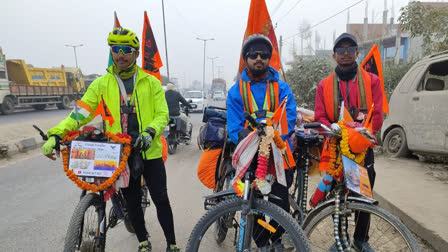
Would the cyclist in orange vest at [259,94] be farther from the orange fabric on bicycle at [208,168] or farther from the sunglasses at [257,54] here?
the orange fabric on bicycle at [208,168]

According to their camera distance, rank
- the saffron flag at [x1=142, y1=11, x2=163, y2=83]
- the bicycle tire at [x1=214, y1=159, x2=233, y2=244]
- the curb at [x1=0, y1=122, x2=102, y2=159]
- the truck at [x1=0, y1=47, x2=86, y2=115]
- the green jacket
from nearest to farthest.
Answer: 1. the green jacket
2. the bicycle tire at [x1=214, y1=159, x2=233, y2=244]
3. the saffron flag at [x1=142, y1=11, x2=163, y2=83]
4. the curb at [x1=0, y1=122, x2=102, y2=159]
5. the truck at [x1=0, y1=47, x2=86, y2=115]

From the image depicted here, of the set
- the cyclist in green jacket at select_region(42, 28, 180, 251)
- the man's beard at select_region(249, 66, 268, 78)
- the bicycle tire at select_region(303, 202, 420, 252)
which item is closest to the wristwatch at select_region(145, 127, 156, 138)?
the cyclist in green jacket at select_region(42, 28, 180, 251)

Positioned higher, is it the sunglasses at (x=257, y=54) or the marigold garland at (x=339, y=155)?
the sunglasses at (x=257, y=54)

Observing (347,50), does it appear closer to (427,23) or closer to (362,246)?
(362,246)

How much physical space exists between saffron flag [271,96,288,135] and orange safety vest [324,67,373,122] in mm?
689

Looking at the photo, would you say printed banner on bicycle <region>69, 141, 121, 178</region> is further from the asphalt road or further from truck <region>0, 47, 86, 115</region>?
truck <region>0, 47, 86, 115</region>

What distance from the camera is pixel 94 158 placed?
220 centimetres

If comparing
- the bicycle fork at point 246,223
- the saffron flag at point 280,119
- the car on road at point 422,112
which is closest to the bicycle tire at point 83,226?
the bicycle fork at point 246,223

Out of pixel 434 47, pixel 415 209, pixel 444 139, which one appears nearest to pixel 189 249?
pixel 415 209

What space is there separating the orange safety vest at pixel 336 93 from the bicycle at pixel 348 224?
0.42 meters

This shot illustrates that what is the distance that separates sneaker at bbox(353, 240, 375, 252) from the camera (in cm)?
236

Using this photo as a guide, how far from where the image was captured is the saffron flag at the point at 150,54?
4783 mm

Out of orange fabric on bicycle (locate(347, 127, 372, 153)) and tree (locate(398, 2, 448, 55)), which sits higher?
tree (locate(398, 2, 448, 55))

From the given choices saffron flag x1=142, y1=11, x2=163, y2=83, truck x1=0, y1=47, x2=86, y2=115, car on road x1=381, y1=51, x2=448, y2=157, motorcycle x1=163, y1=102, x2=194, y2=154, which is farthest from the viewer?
truck x1=0, y1=47, x2=86, y2=115
